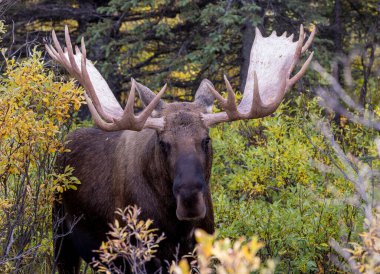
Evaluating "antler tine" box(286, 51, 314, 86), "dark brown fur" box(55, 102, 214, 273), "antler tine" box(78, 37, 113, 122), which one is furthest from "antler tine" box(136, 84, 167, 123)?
"antler tine" box(286, 51, 314, 86)

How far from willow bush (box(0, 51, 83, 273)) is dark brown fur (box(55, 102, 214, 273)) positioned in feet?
1.17

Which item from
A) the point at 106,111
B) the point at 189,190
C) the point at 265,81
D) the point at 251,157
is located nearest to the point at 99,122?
the point at 106,111

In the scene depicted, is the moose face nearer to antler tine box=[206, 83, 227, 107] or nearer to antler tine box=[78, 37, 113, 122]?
antler tine box=[206, 83, 227, 107]

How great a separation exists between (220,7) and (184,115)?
19.6ft

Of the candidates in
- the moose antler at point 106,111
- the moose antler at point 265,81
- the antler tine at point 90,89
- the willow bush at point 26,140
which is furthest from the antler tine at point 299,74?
the willow bush at point 26,140

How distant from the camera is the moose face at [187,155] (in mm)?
5191

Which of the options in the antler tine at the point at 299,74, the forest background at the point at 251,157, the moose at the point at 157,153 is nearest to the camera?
the forest background at the point at 251,157

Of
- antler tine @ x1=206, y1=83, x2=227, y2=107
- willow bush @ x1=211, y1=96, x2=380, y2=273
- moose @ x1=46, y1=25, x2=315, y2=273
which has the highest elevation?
antler tine @ x1=206, y1=83, x2=227, y2=107

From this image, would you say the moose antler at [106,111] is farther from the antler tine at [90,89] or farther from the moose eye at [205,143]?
the moose eye at [205,143]

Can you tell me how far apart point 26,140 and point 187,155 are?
1.32 m

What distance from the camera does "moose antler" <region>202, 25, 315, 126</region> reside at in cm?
586

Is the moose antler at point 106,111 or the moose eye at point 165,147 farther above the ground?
the moose antler at point 106,111

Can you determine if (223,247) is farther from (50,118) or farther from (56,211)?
(56,211)

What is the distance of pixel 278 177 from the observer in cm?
731
